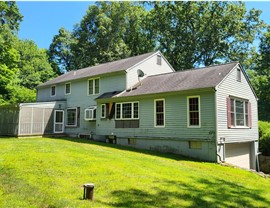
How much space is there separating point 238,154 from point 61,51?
1490 inches

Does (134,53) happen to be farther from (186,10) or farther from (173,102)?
(173,102)

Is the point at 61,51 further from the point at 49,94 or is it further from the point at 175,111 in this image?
the point at 175,111

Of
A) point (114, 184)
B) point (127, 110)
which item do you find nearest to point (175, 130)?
point (127, 110)

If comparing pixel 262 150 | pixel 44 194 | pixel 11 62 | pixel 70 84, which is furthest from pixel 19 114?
pixel 262 150

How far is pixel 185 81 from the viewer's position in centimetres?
1473

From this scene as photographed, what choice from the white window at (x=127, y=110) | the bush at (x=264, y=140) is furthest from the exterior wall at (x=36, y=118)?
the bush at (x=264, y=140)

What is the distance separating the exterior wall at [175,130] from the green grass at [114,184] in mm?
2637

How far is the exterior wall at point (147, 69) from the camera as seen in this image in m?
18.5

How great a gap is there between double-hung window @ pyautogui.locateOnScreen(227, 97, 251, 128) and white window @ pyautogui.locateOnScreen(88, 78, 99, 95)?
413 inches

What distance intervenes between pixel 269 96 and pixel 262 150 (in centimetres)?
1787

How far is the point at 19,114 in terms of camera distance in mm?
19000

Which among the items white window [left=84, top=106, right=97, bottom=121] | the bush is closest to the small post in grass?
white window [left=84, top=106, right=97, bottom=121]

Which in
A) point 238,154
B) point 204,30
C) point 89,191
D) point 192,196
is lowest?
point 192,196

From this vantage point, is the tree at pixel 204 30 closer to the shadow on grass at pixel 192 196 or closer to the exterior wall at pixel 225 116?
the exterior wall at pixel 225 116
